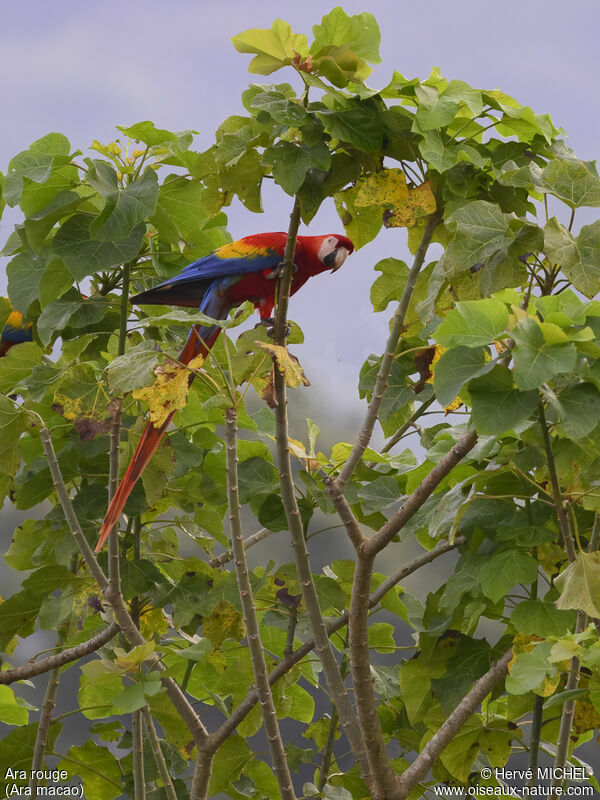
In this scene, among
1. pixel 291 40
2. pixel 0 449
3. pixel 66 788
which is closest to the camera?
pixel 291 40

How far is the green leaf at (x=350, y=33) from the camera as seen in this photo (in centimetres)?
126

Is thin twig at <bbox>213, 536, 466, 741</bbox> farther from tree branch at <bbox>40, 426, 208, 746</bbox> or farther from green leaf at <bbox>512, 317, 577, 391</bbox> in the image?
green leaf at <bbox>512, 317, 577, 391</bbox>

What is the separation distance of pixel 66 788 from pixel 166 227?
3.83ft

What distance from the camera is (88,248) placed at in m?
1.48

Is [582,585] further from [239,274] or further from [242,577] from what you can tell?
[239,274]

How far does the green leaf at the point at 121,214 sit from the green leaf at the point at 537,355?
2.14 ft

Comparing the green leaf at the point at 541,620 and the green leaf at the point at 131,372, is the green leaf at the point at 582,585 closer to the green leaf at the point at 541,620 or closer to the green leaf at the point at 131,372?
the green leaf at the point at 541,620

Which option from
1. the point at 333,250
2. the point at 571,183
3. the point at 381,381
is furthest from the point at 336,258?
the point at 571,183

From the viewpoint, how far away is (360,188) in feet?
4.42

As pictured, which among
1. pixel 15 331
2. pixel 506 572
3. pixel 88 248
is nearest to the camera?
pixel 506 572

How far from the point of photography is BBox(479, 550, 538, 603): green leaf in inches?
51.4

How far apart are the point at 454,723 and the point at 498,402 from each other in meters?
0.60

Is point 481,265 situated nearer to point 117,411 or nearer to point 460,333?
point 460,333

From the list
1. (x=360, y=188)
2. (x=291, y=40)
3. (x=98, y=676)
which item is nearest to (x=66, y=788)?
(x=98, y=676)
